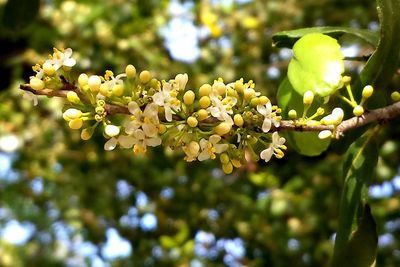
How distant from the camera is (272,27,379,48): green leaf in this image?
1285 mm

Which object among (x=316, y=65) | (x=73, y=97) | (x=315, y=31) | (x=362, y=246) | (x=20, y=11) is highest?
(x=20, y=11)

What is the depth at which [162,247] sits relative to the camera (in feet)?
11.0

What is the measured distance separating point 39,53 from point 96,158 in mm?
638

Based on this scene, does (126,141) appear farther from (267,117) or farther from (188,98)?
(267,117)

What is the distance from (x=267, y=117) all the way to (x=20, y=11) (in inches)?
44.7

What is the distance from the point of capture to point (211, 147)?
3.37ft

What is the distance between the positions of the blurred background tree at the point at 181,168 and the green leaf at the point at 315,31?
1663 mm

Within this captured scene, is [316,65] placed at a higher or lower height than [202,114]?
higher

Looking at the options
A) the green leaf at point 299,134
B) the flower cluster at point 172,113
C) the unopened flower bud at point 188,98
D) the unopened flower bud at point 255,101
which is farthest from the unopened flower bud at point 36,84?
the green leaf at point 299,134

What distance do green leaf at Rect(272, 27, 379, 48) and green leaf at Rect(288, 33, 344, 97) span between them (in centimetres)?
6

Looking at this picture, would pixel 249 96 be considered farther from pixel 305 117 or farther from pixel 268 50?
pixel 268 50

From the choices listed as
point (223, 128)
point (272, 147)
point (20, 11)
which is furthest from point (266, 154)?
point (20, 11)

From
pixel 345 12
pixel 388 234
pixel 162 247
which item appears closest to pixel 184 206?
pixel 162 247

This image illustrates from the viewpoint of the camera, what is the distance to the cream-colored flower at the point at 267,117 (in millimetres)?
1017
